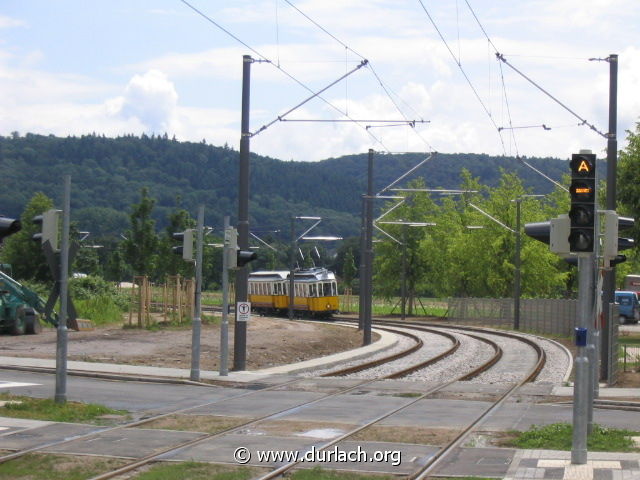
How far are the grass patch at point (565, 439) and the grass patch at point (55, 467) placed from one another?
5.61 meters

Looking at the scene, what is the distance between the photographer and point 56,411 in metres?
16.5

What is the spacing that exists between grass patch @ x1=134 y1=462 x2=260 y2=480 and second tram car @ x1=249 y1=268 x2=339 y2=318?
192 feet

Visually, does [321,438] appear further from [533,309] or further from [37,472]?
[533,309]

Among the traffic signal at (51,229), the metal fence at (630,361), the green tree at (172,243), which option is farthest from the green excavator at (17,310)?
the green tree at (172,243)

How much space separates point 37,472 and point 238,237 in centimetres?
1537

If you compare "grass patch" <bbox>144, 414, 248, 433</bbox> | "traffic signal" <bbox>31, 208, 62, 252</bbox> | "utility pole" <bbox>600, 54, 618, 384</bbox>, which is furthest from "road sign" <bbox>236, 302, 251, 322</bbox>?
"traffic signal" <bbox>31, 208, 62, 252</bbox>

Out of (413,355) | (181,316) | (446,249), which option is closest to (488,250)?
(446,249)

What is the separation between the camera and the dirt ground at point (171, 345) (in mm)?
29766

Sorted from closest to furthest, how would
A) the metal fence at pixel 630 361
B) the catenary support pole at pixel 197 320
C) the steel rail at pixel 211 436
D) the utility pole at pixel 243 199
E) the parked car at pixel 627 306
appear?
the steel rail at pixel 211 436, the catenary support pole at pixel 197 320, the utility pole at pixel 243 199, the metal fence at pixel 630 361, the parked car at pixel 627 306

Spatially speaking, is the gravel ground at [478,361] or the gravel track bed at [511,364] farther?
the gravel ground at [478,361]

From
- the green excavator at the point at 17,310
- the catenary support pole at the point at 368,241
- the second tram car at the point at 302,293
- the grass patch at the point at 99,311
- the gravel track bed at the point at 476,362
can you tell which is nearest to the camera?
the gravel track bed at the point at 476,362

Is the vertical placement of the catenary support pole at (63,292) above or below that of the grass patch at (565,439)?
above

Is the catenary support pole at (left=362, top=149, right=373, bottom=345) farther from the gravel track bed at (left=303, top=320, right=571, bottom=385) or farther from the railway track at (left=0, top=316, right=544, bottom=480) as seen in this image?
the railway track at (left=0, top=316, right=544, bottom=480)

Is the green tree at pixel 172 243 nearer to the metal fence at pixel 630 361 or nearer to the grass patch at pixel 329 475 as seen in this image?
the metal fence at pixel 630 361
